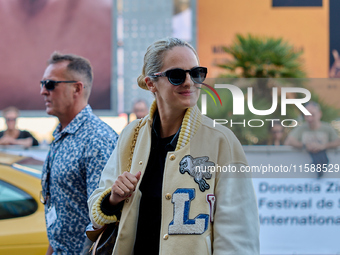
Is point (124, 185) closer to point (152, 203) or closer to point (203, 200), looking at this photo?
point (152, 203)

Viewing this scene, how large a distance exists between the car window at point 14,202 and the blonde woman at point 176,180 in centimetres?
173

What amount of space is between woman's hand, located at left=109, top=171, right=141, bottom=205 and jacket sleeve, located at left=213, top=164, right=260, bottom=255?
339 millimetres

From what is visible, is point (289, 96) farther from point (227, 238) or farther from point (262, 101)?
point (227, 238)

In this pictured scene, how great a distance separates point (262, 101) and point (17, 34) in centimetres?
1058

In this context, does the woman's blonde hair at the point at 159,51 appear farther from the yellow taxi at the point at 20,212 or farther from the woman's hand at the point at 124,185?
the yellow taxi at the point at 20,212

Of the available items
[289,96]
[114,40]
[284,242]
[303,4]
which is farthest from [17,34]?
[289,96]

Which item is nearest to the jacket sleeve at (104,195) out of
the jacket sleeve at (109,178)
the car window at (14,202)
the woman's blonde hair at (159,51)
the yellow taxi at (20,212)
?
the jacket sleeve at (109,178)

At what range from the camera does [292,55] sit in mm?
11875

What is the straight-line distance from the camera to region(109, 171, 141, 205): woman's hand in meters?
1.99

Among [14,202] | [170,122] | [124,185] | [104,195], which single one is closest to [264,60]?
[14,202]

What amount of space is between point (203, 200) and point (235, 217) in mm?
140

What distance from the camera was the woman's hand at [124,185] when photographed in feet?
6.54

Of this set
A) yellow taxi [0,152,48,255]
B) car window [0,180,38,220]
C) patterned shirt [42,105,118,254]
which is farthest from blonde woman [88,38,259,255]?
car window [0,180,38,220]

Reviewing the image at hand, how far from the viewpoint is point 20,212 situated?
3748 millimetres
